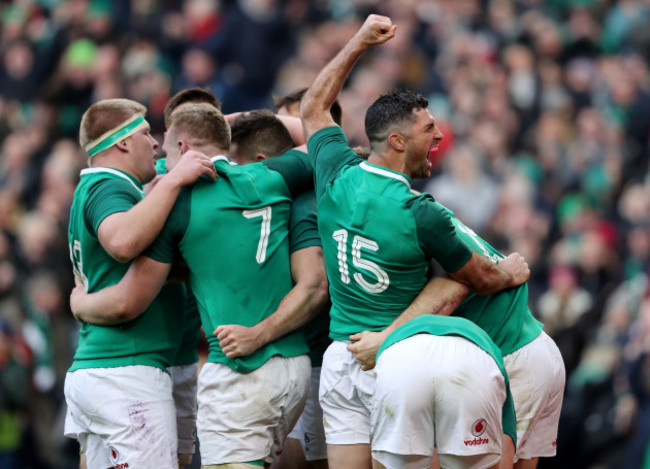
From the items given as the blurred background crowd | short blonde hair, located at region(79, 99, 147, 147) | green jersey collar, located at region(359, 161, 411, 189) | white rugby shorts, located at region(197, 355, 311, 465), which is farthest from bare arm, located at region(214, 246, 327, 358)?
the blurred background crowd

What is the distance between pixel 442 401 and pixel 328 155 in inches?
58.8

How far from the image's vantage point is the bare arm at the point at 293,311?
500cm

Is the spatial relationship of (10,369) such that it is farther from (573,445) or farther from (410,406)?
(410,406)

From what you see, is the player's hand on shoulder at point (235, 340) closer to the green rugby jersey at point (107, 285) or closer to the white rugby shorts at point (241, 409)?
the white rugby shorts at point (241, 409)

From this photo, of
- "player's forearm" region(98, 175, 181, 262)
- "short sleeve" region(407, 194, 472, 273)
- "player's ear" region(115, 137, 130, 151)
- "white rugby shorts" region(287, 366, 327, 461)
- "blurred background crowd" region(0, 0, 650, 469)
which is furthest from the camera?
"blurred background crowd" region(0, 0, 650, 469)

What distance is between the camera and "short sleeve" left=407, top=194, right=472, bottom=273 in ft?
15.5

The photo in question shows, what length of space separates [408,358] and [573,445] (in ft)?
15.7

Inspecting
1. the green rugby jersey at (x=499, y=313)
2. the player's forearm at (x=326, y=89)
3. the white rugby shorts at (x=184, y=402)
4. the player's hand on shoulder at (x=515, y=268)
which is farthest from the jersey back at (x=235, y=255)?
the player's hand on shoulder at (x=515, y=268)

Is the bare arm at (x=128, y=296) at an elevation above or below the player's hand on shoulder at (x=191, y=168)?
below

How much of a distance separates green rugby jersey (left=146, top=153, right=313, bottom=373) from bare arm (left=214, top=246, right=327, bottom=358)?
0.05 m

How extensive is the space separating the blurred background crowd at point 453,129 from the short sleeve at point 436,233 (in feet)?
12.3

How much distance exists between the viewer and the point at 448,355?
423 cm

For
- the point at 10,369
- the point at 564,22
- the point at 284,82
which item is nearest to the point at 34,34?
the point at 284,82

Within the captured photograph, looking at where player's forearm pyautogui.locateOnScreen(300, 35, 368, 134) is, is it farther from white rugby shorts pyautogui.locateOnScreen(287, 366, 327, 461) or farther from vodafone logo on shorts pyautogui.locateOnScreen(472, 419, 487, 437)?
vodafone logo on shorts pyautogui.locateOnScreen(472, 419, 487, 437)
